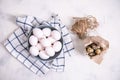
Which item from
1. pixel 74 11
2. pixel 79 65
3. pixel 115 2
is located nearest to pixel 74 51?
pixel 79 65

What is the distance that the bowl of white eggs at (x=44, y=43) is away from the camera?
37.6 inches

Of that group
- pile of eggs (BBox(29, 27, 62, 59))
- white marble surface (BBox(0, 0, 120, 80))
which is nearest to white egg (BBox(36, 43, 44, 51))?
pile of eggs (BBox(29, 27, 62, 59))

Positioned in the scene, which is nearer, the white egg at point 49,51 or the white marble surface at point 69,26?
the white egg at point 49,51

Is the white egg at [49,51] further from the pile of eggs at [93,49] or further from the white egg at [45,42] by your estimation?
the pile of eggs at [93,49]

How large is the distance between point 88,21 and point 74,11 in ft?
0.31

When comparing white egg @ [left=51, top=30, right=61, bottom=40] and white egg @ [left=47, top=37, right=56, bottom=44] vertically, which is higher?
→ white egg @ [left=51, top=30, right=61, bottom=40]

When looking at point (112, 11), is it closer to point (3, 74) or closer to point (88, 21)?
point (88, 21)

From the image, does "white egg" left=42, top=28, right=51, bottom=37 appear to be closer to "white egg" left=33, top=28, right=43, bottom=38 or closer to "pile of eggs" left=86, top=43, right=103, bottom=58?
"white egg" left=33, top=28, right=43, bottom=38

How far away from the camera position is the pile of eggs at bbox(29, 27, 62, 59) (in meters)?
0.96

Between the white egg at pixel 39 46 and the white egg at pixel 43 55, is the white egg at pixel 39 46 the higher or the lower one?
the higher one

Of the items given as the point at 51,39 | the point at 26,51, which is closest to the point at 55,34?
the point at 51,39

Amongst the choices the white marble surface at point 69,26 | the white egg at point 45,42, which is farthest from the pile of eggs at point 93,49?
the white egg at point 45,42

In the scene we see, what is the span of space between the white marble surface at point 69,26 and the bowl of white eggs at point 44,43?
0.37ft

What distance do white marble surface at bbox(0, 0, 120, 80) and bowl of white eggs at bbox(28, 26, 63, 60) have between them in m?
0.11
